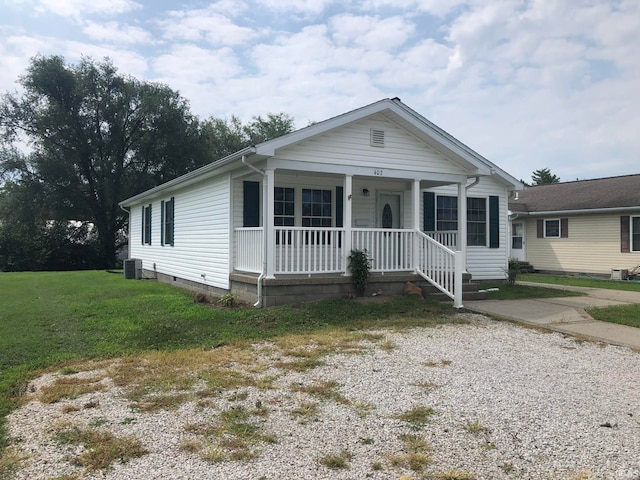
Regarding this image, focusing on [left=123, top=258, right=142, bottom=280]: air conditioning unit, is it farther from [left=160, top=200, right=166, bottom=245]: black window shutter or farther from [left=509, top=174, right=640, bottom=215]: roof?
[left=509, top=174, right=640, bottom=215]: roof

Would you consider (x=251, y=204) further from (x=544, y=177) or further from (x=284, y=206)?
(x=544, y=177)

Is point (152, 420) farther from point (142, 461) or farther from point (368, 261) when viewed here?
point (368, 261)

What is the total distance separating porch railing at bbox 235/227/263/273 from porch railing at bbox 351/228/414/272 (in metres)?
1.97

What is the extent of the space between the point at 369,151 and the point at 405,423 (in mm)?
7411

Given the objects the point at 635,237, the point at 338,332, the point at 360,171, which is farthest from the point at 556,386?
the point at 635,237

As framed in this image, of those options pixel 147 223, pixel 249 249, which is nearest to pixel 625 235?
pixel 249 249

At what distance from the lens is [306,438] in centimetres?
359

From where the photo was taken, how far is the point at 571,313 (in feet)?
30.1

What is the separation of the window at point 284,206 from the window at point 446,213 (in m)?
4.51

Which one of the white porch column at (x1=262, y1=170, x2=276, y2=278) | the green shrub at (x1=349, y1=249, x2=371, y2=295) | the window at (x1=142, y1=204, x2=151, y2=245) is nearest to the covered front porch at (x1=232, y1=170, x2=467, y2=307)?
the white porch column at (x1=262, y1=170, x2=276, y2=278)

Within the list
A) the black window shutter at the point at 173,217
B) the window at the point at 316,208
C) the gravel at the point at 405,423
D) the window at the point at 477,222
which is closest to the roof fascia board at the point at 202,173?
the black window shutter at the point at 173,217

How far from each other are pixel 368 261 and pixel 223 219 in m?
3.38

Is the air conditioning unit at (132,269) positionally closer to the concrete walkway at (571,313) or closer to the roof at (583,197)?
the concrete walkway at (571,313)

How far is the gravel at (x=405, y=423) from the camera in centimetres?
313
